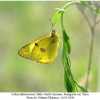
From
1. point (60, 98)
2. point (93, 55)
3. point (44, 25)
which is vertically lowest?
point (60, 98)

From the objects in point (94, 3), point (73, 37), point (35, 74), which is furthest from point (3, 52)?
point (94, 3)

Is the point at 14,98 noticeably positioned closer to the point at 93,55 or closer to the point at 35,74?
the point at 35,74

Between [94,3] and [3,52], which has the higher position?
[94,3]

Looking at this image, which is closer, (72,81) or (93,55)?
(72,81)
